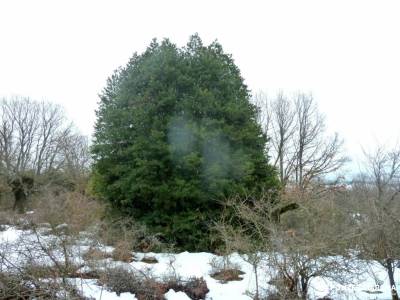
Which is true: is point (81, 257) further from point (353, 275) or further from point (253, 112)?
point (253, 112)

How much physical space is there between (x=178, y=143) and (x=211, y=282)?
520cm

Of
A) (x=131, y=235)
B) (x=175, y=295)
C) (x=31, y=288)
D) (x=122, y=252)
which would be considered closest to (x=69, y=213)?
(x=131, y=235)

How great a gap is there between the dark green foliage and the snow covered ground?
5.39 ft

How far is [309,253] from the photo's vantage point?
860cm

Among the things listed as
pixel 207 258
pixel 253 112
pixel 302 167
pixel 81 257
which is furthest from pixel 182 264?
pixel 302 167

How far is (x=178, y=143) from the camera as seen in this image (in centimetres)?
1442

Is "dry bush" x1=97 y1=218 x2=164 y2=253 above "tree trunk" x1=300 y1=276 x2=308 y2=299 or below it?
above

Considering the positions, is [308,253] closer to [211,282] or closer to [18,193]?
[211,282]

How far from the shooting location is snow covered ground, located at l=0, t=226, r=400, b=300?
9.23 m

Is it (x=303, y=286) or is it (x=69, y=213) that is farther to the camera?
(x=69, y=213)

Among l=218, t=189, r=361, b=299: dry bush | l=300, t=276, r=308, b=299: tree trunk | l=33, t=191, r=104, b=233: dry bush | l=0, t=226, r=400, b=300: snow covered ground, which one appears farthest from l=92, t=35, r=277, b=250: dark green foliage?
l=300, t=276, r=308, b=299: tree trunk

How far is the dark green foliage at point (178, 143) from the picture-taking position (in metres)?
14.2

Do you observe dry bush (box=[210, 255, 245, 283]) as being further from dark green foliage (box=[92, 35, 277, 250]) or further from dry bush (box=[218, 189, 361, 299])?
dark green foliage (box=[92, 35, 277, 250])

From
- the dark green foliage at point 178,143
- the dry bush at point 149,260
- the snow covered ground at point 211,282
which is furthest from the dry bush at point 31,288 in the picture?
the dark green foliage at point 178,143
